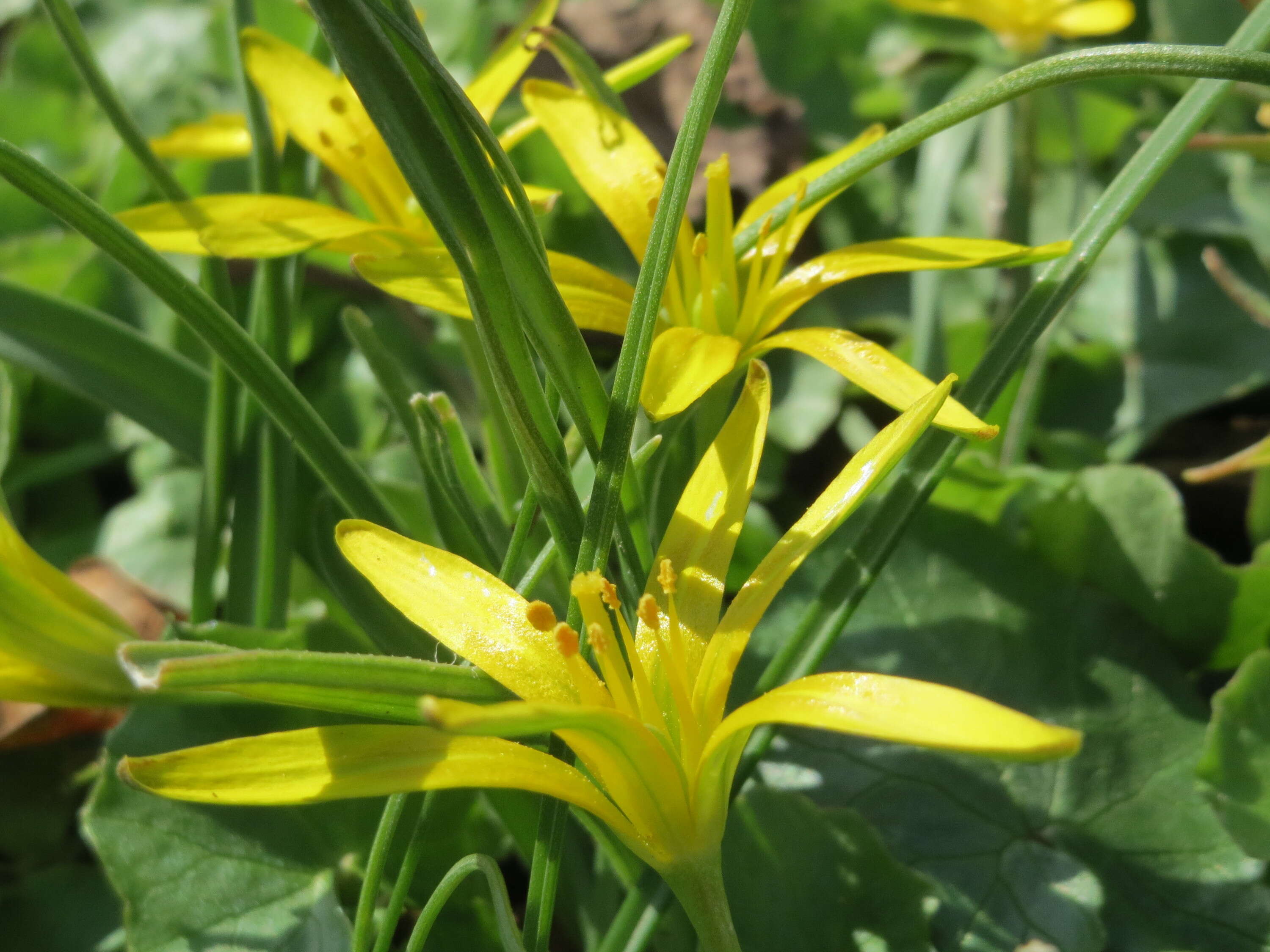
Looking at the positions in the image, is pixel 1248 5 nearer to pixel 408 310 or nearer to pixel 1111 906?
pixel 1111 906

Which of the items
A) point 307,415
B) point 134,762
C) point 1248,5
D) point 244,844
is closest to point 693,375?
point 307,415

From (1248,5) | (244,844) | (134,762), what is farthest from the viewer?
(1248,5)

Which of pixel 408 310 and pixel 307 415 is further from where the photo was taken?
pixel 408 310

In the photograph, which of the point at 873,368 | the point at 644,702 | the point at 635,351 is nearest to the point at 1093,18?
the point at 873,368

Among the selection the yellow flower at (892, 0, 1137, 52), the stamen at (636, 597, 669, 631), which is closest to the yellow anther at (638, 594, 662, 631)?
the stamen at (636, 597, 669, 631)

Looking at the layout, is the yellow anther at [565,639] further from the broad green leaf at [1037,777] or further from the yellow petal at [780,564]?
the broad green leaf at [1037,777]

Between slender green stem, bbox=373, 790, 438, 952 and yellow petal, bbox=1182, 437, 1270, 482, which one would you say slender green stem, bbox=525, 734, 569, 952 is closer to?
slender green stem, bbox=373, 790, 438, 952

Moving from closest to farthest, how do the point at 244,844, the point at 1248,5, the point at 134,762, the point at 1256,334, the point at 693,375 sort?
the point at 134,762, the point at 693,375, the point at 244,844, the point at 1248,5, the point at 1256,334

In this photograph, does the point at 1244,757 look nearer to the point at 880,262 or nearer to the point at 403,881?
the point at 880,262
